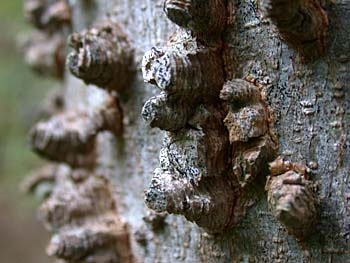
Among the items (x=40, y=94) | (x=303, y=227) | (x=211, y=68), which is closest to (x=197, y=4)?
(x=211, y=68)

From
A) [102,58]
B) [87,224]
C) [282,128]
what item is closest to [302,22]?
[282,128]

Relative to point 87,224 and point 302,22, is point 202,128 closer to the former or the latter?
point 302,22

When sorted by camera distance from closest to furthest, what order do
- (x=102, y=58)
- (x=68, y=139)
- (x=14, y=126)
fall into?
1. (x=102, y=58)
2. (x=68, y=139)
3. (x=14, y=126)

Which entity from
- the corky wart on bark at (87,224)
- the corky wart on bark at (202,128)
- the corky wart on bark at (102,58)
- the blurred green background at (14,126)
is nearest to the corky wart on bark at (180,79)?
the corky wart on bark at (202,128)

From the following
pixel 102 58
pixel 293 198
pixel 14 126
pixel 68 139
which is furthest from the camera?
pixel 14 126

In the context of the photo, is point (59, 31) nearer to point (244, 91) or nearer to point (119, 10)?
point (119, 10)

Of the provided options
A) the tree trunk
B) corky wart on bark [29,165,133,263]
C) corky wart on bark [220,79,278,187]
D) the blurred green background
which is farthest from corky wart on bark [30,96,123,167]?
the blurred green background
